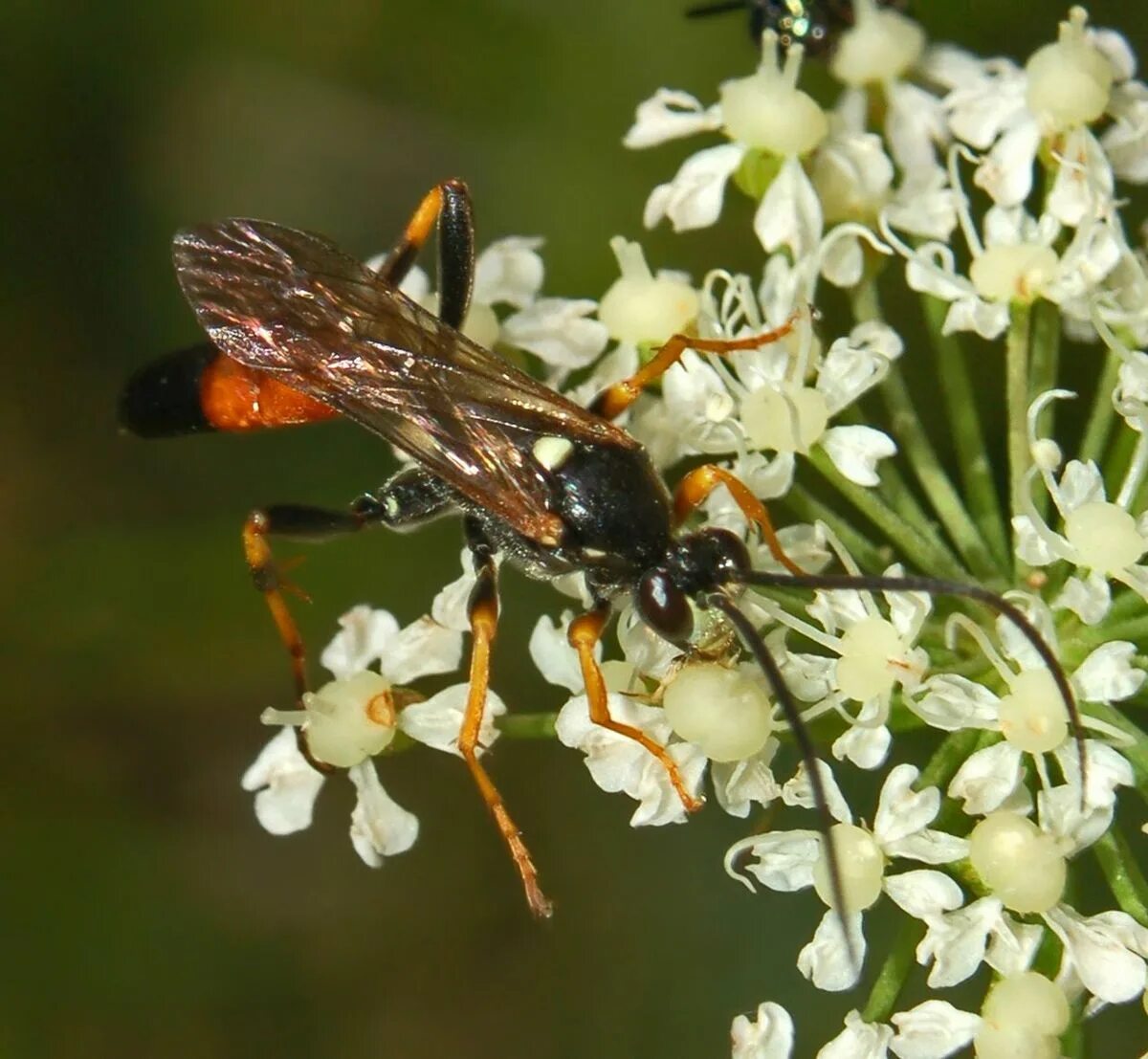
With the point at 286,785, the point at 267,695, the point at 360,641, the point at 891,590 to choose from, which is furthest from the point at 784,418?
the point at 267,695

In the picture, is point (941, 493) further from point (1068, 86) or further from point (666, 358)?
point (1068, 86)

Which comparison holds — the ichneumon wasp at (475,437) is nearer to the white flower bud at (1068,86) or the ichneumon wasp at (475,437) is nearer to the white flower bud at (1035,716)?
the white flower bud at (1035,716)

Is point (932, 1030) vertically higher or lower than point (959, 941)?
lower

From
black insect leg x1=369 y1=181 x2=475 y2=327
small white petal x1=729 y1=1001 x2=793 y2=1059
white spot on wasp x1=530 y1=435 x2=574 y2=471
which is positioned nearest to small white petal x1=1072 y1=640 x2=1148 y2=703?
small white petal x1=729 y1=1001 x2=793 y2=1059

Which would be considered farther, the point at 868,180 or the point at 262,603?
the point at 262,603

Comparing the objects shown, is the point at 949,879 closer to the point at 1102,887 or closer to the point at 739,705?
the point at 739,705

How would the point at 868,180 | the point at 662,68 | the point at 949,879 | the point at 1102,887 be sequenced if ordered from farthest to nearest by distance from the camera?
the point at 662,68, the point at 1102,887, the point at 868,180, the point at 949,879

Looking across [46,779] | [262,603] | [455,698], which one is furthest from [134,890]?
[455,698]

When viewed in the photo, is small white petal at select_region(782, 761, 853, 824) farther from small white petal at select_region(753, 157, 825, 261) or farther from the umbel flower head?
small white petal at select_region(753, 157, 825, 261)
